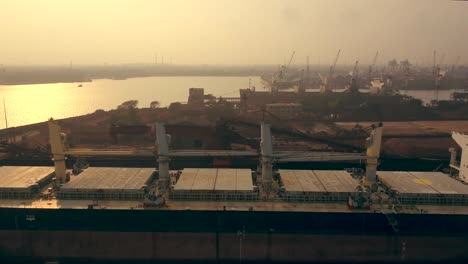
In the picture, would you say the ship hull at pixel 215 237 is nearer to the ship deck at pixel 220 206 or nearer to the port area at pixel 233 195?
the ship deck at pixel 220 206

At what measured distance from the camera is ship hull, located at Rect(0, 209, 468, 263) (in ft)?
66.2

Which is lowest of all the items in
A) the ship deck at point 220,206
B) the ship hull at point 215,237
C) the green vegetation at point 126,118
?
the ship hull at point 215,237

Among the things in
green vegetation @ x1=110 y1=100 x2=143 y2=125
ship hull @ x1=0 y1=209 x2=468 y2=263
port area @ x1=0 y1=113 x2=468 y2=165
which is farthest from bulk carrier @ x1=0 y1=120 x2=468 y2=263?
green vegetation @ x1=110 y1=100 x2=143 y2=125

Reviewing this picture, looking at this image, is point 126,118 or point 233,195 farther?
point 126,118

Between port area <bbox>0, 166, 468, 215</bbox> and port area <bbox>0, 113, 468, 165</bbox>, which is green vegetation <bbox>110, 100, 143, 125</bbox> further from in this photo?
port area <bbox>0, 166, 468, 215</bbox>

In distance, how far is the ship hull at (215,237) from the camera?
20.2 m

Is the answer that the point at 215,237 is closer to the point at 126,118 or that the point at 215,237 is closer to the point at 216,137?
the point at 216,137

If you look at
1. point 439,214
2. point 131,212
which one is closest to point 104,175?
point 131,212

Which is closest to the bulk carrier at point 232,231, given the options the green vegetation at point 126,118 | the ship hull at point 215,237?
the ship hull at point 215,237

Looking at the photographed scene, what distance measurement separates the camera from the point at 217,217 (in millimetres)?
20312

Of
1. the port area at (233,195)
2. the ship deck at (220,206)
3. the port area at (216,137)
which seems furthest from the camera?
the port area at (216,137)

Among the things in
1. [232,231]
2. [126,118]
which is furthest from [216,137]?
[126,118]

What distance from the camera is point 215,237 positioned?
66.9 ft

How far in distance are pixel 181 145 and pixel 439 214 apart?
22.5m
